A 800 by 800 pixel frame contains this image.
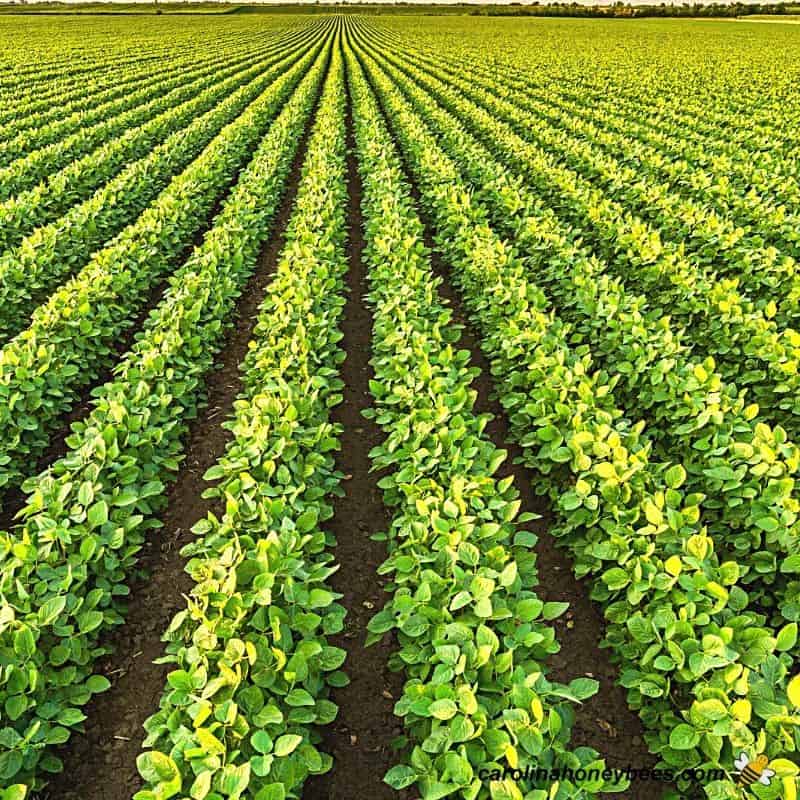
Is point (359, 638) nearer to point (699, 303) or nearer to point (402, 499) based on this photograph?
point (402, 499)

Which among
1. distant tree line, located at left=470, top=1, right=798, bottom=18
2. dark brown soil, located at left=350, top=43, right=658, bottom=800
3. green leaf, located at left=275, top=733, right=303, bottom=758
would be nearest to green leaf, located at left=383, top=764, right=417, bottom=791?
green leaf, located at left=275, top=733, right=303, bottom=758

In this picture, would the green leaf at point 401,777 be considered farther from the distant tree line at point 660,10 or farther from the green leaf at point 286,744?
the distant tree line at point 660,10

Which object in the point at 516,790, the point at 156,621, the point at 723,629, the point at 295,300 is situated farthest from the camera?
the point at 295,300

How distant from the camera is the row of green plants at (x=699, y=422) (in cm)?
375

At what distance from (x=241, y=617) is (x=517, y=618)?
50.6 inches

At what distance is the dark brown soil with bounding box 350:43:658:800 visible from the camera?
3.35 m

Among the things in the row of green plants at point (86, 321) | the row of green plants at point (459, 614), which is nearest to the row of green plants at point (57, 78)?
the row of green plants at point (86, 321)

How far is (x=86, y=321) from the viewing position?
6020 mm

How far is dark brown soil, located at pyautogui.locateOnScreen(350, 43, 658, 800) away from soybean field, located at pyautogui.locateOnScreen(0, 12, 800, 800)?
0.02 m

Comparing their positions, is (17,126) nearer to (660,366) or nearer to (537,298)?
(537,298)

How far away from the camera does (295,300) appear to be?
6.05 metres

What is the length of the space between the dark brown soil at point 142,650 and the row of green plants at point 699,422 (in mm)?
3390

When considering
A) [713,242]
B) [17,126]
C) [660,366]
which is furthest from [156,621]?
[17,126]

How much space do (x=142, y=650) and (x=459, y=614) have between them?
2.03 meters
